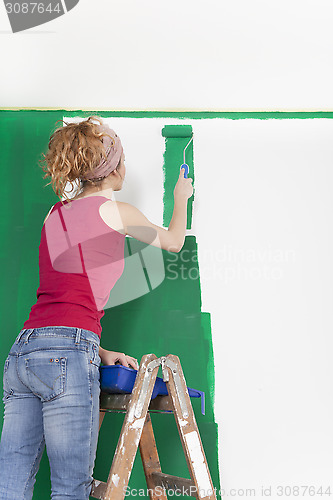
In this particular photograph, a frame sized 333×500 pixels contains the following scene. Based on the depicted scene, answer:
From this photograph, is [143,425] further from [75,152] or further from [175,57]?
[175,57]

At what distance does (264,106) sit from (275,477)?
158cm

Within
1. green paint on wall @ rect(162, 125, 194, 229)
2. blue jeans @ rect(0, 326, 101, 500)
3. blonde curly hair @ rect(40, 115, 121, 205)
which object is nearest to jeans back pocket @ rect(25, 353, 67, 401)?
blue jeans @ rect(0, 326, 101, 500)

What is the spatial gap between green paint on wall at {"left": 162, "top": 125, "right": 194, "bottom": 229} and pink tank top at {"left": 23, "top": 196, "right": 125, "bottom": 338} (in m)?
0.73

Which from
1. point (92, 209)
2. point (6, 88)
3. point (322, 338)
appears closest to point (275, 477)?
point (322, 338)

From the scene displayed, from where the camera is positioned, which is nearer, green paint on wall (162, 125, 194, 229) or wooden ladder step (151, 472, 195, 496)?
wooden ladder step (151, 472, 195, 496)

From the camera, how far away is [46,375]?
1.26 metres

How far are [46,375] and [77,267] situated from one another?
0.30m

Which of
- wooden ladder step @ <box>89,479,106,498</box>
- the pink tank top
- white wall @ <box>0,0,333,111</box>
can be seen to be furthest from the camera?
white wall @ <box>0,0,333,111</box>

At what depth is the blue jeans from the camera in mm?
1233

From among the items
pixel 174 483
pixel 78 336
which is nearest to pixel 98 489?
pixel 174 483

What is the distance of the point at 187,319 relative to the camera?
209 centimetres

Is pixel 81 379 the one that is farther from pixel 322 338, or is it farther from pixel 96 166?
pixel 322 338

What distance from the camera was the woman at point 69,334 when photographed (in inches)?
49.0

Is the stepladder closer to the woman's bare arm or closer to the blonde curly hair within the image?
the woman's bare arm
